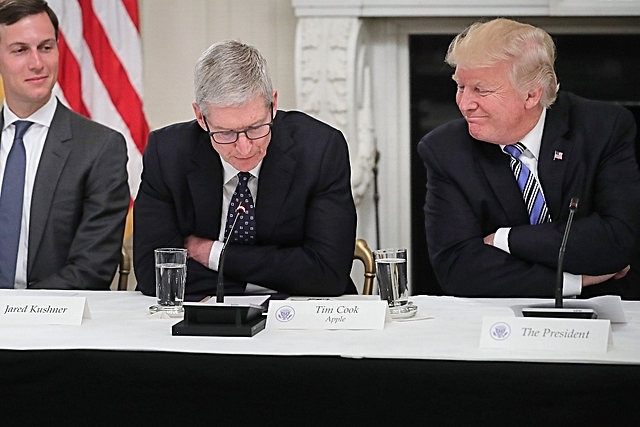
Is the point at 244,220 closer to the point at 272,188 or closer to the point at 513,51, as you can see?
the point at 272,188

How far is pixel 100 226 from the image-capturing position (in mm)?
3287

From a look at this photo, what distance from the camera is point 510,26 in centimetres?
287

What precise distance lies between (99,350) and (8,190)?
1.59 metres

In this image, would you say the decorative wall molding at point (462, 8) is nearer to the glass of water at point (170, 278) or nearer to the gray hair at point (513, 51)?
the gray hair at point (513, 51)

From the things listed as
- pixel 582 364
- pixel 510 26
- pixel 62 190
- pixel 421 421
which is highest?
pixel 510 26

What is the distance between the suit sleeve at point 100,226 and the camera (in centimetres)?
319

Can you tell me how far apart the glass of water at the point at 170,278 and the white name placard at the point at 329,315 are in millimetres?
319

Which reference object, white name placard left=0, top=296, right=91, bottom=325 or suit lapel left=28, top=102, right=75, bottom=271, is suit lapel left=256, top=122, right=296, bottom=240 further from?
suit lapel left=28, top=102, right=75, bottom=271

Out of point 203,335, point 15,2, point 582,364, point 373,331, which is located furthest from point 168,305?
point 15,2

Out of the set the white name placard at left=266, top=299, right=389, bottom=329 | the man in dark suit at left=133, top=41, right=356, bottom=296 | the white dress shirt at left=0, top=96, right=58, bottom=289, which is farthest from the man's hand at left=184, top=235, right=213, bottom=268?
the white dress shirt at left=0, top=96, right=58, bottom=289

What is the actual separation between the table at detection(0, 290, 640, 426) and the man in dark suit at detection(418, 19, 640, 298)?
30.8 inches

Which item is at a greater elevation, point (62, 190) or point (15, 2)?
point (15, 2)

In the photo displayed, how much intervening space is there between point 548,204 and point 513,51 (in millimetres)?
473

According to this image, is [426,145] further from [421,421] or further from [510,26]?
[421,421]
